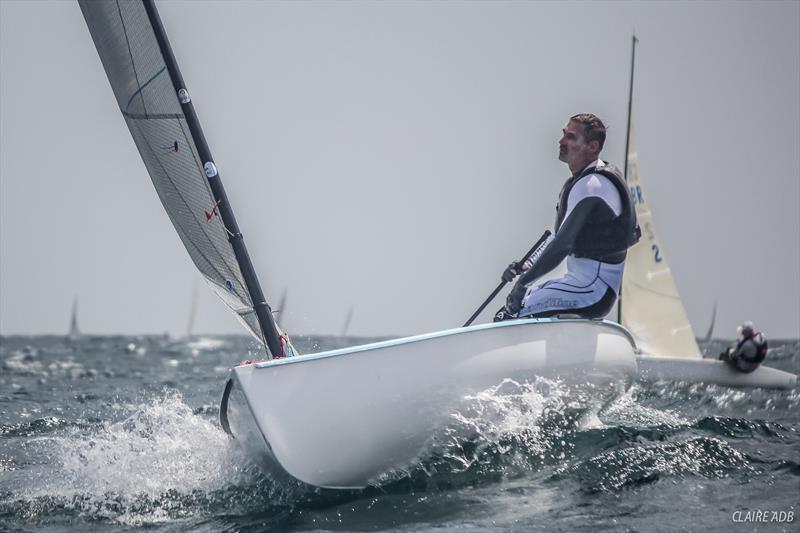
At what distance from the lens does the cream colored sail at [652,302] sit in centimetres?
998

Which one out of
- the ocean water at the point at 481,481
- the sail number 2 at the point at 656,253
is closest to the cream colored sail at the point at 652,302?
the sail number 2 at the point at 656,253

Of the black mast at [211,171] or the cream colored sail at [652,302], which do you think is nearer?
the black mast at [211,171]

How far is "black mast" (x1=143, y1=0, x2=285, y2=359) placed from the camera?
4.93 meters

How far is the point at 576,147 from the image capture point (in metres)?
5.16

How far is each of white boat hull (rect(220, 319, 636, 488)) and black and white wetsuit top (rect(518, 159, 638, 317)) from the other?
1.16ft

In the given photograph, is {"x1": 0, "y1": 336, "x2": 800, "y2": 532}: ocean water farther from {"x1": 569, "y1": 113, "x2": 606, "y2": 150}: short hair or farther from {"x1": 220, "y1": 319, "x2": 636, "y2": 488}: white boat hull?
{"x1": 569, "y1": 113, "x2": 606, "y2": 150}: short hair

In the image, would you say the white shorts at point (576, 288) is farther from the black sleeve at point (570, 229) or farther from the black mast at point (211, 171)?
the black mast at point (211, 171)

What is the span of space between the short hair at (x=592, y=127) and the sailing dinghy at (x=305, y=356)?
39.9 inches

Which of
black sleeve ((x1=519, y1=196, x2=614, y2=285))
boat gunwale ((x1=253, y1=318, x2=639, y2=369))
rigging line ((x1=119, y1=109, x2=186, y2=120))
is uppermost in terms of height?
rigging line ((x1=119, y1=109, x2=186, y2=120))

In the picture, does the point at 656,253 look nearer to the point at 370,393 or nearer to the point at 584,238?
the point at 584,238

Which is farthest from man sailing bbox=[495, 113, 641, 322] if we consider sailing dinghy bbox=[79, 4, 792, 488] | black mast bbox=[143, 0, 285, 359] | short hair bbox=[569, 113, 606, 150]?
black mast bbox=[143, 0, 285, 359]

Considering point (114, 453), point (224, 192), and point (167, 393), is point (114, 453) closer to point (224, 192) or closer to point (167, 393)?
point (224, 192)

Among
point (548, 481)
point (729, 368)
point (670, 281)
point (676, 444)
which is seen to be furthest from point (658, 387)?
point (548, 481)

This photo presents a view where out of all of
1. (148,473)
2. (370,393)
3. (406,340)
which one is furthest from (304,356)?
(148,473)
